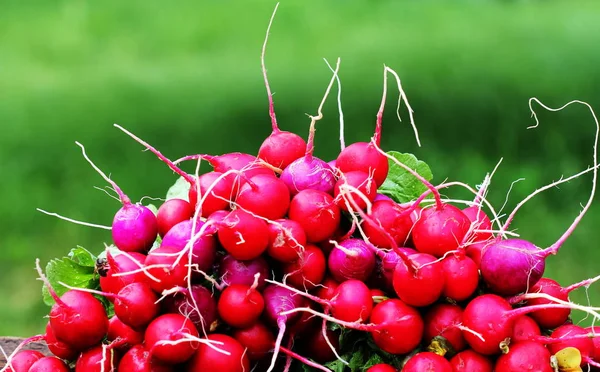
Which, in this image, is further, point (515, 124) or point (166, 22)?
point (166, 22)

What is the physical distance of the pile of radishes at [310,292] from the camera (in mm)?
1690

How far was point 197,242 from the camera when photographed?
179 cm

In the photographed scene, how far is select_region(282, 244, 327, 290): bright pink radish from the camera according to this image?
183 cm

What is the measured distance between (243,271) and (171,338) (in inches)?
9.9

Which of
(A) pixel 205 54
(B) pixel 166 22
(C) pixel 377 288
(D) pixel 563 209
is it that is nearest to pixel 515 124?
(D) pixel 563 209

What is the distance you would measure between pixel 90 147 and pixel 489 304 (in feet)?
15.3

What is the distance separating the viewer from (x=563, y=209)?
17.4 feet

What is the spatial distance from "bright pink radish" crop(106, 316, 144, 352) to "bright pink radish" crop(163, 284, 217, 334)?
3.6 inches

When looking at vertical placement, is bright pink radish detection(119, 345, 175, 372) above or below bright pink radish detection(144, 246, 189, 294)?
below

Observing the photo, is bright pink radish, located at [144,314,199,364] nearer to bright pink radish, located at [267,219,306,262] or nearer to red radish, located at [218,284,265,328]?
red radish, located at [218,284,265,328]

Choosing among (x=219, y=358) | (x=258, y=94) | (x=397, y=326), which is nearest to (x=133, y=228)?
(x=219, y=358)

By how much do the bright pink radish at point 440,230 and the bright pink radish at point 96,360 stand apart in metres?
0.77

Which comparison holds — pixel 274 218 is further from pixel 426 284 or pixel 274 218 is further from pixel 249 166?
pixel 426 284

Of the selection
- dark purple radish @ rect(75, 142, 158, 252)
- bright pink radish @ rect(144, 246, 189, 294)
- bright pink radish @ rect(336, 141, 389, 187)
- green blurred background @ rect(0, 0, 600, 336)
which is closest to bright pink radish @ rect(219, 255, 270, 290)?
bright pink radish @ rect(144, 246, 189, 294)
